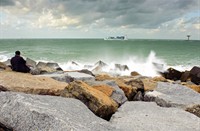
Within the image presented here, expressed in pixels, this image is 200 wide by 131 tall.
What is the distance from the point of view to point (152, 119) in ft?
18.6

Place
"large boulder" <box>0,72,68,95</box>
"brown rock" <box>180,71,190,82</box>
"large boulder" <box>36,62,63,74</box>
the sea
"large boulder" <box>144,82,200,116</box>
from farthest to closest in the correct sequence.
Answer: the sea < "brown rock" <box>180,71,190,82</box> < "large boulder" <box>36,62,63,74</box> < "large boulder" <box>144,82,200,116</box> < "large boulder" <box>0,72,68,95</box>

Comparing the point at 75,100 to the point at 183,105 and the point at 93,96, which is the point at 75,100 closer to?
the point at 93,96

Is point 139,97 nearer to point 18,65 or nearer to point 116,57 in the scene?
point 18,65

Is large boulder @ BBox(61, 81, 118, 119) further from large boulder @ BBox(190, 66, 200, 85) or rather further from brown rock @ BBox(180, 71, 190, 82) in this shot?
brown rock @ BBox(180, 71, 190, 82)

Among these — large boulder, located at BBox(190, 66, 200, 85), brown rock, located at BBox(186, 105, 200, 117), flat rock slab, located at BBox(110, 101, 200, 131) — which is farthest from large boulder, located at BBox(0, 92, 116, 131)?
large boulder, located at BBox(190, 66, 200, 85)

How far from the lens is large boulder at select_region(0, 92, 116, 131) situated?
413 centimetres

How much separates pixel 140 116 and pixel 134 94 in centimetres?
231

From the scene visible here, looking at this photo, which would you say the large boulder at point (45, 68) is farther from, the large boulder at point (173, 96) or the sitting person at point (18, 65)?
the large boulder at point (173, 96)

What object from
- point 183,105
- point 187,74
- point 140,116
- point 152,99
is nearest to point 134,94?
point 152,99

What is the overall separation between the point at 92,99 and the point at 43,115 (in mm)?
1472

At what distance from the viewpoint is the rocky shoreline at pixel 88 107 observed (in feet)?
14.1

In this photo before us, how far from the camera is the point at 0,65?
Answer: 12.5 metres

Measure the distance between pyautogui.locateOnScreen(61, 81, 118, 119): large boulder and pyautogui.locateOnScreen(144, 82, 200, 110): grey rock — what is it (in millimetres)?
1583

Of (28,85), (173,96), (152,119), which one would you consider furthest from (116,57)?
(152,119)
